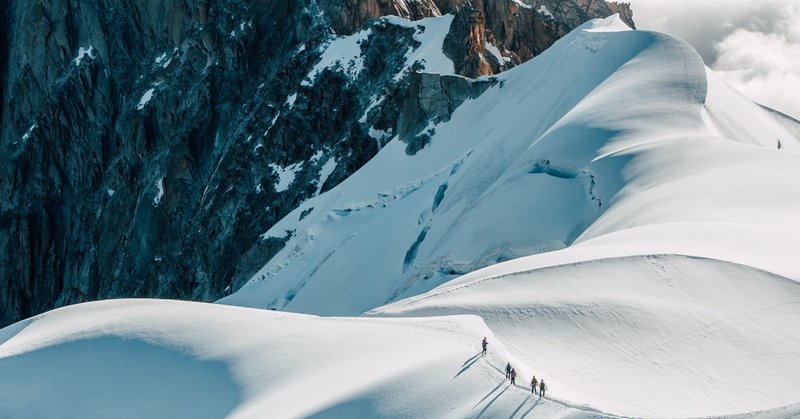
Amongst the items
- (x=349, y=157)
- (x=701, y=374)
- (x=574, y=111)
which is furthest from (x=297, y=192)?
(x=701, y=374)

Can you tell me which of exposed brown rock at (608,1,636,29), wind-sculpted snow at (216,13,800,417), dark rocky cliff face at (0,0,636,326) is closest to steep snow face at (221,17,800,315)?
wind-sculpted snow at (216,13,800,417)

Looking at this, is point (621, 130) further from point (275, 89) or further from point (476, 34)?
point (275, 89)

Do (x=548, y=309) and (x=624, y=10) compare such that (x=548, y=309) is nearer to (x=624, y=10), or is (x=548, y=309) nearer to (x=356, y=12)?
(x=356, y=12)

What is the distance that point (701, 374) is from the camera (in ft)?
107

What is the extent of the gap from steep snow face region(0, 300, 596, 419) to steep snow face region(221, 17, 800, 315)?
37.5 feet

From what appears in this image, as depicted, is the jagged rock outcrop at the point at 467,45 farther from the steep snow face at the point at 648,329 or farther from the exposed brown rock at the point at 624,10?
the exposed brown rock at the point at 624,10

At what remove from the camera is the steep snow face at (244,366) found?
30125 millimetres

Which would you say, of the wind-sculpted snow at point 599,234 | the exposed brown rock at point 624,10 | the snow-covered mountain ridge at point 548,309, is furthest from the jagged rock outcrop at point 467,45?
the exposed brown rock at point 624,10

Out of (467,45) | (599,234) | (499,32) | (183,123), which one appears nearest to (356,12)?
(499,32)

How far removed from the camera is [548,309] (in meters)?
36.9

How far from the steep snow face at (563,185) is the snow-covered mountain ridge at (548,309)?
19cm

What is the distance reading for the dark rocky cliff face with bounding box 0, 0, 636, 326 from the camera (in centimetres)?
8969

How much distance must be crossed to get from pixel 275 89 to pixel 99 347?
5995 cm

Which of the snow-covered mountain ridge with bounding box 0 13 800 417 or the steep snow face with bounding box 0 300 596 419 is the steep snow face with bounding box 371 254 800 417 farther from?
the steep snow face with bounding box 0 300 596 419
